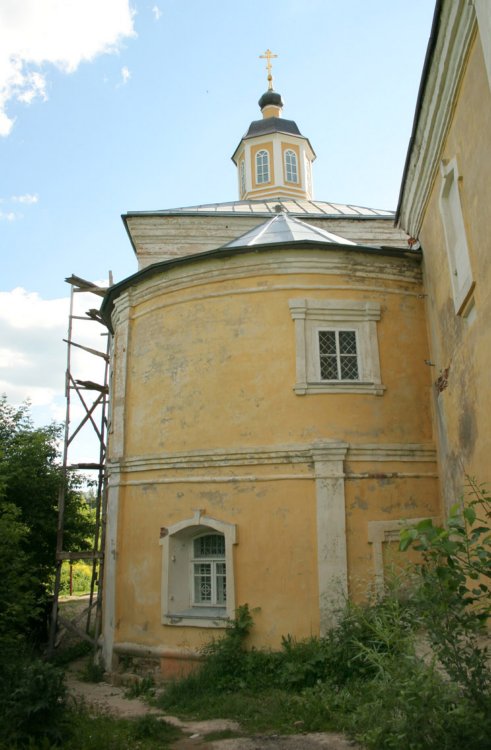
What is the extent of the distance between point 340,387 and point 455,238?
2.73 metres

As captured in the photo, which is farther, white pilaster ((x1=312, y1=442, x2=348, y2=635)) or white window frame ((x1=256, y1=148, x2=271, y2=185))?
white window frame ((x1=256, y1=148, x2=271, y2=185))

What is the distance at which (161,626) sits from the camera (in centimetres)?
965

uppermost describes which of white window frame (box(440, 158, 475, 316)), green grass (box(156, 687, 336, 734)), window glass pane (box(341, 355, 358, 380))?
white window frame (box(440, 158, 475, 316))

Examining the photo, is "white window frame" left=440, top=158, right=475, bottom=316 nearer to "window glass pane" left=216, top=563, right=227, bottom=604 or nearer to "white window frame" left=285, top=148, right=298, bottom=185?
"window glass pane" left=216, top=563, right=227, bottom=604

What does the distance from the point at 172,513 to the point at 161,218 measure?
10.1 meters

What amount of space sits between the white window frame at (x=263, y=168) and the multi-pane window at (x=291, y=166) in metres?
0.72

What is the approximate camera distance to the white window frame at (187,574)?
30.2ft

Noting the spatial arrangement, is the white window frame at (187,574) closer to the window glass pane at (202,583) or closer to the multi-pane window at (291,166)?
the window glass pane at (202,583)

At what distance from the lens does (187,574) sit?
987 cm

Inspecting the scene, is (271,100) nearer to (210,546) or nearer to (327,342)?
(327,342)

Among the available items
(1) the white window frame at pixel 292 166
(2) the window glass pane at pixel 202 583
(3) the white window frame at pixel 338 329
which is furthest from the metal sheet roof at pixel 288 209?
(2) the window glass pane at pixel 202 583

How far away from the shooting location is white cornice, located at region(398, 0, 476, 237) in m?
6.61

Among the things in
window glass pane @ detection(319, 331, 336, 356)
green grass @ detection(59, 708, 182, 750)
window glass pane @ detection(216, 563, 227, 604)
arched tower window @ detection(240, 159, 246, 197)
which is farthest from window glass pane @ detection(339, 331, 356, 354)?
arched tower window @ detection(240, 159, 246, 197)

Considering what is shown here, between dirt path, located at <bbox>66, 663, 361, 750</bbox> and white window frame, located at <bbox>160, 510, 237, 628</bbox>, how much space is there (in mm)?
1302
